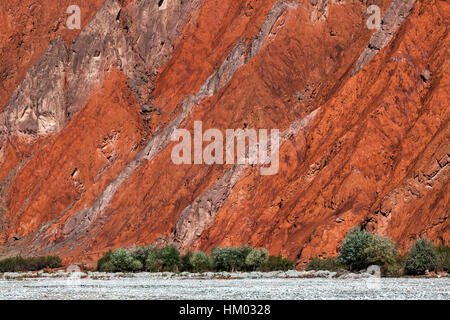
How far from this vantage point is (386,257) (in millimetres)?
43781

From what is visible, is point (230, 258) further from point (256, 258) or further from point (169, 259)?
point (169, 259)

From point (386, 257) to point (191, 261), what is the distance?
14.5 meters

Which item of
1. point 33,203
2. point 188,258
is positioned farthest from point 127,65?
point 188,258

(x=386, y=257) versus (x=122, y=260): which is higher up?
(x=386, y=257)

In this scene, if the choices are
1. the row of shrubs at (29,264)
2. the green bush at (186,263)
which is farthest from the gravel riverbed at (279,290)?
the row of shrubs at (29,264)

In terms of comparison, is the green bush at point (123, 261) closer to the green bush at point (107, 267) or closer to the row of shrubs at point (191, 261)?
the row of shrubs at point (191, 261)

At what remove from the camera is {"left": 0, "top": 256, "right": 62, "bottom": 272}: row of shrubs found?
63750 mm

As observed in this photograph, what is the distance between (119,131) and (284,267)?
113ft

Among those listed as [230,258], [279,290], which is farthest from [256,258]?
[279,290]

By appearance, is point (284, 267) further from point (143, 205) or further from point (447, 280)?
point (143, 205)

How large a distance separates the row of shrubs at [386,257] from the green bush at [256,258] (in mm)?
4534

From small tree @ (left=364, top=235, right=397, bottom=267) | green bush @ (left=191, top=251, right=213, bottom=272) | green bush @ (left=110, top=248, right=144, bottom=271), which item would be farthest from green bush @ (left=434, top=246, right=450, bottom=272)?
green bush @ (left=110, top=248, right=144, bottom=271)

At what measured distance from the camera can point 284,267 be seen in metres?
50.9

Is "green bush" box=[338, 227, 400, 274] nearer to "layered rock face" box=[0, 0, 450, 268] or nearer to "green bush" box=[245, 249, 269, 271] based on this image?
"layered rock face" box=[0, 0, 450, 268]
